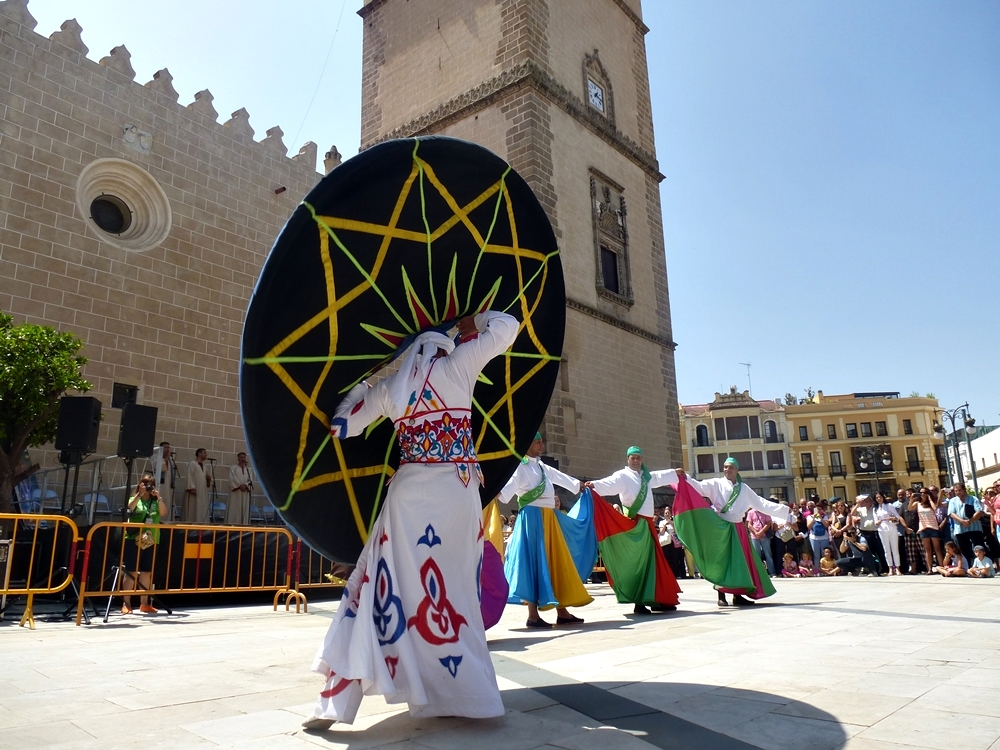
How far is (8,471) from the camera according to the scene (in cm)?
924

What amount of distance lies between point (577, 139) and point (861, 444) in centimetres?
4592

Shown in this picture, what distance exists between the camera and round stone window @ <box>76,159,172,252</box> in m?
12.0

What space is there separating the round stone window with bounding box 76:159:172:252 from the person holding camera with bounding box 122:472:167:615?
556 cm

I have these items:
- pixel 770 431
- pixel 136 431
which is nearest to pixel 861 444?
pixel 770 431

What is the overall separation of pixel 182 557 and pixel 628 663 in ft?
21.7

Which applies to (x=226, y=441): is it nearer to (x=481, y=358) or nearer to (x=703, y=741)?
(x=481, y=358)

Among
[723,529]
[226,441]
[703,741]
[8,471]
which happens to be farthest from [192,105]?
[703,741]

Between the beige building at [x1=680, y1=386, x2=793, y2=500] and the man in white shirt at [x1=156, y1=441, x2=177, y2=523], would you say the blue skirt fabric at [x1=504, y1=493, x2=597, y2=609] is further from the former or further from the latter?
the beige building at [x1=680, y1=386, x2=793, y2=500]

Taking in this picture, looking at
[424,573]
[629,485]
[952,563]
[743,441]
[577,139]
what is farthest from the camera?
[743,441]

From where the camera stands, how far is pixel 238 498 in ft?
41.3

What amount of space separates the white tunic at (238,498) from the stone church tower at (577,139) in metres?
7.79

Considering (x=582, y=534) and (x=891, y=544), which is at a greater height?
(x=582, y=534)

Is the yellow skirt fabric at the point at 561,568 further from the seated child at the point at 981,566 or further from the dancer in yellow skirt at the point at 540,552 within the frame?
the seated child at the point at 981,566

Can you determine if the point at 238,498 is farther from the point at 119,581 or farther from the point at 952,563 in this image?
the point at 952,563
